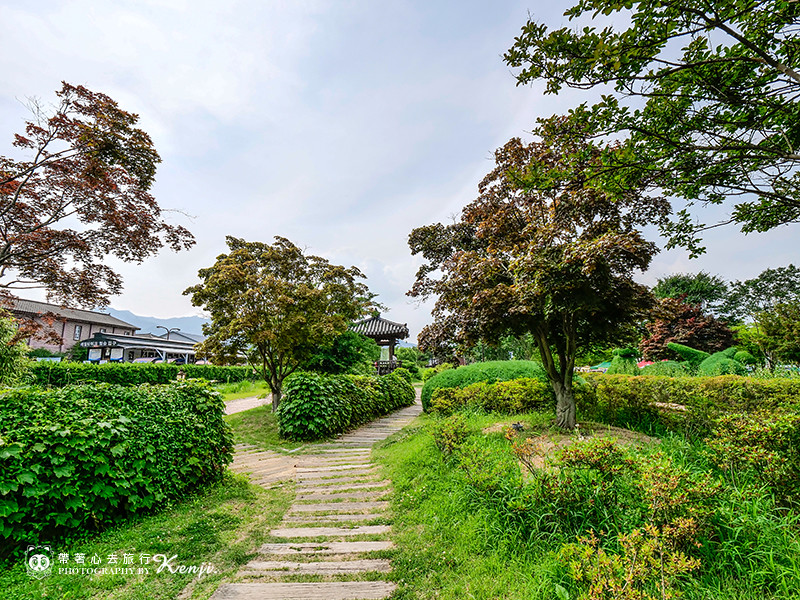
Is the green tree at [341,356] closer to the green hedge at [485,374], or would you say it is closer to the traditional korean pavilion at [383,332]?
the traditional korean pavilion at [383,332]

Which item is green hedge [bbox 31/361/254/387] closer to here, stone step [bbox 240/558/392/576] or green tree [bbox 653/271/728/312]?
stone step [bbox 240/558/392/576]

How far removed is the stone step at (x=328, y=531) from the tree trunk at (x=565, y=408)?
3.10 m

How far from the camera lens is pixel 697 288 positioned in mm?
31594

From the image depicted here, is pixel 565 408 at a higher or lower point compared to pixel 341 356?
lower

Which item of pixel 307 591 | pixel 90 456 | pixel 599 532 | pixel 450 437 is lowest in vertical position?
pixel 307 591

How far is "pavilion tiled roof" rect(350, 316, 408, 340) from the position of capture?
15845mm

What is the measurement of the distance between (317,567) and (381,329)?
45.1 feet

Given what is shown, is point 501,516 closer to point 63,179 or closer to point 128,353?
point 63,179

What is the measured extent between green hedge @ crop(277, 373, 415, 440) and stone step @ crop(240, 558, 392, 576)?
14.4ft

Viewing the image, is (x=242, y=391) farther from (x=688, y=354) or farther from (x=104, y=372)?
(x=688, y=354)

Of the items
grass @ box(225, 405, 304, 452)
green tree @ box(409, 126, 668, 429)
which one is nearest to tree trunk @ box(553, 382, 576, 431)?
green tree @ box(409, 126, 668, 429)

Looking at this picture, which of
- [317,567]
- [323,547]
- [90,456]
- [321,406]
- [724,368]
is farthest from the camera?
[724,368]

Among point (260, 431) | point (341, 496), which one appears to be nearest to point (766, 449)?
point (341, 496)

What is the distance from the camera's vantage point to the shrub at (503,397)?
6.80 metres
